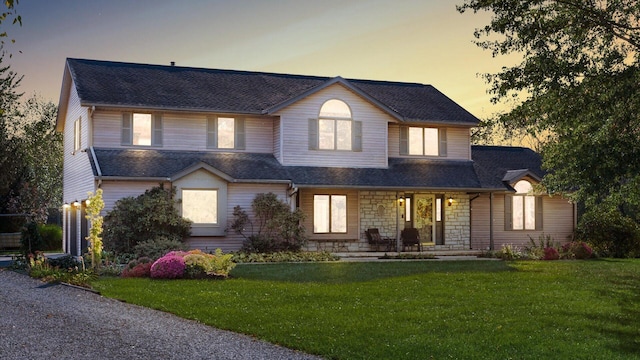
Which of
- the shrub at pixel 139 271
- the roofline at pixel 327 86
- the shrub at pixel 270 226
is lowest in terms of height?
the shrub at pixel 139 271

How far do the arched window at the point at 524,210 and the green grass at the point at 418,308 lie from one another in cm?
1093

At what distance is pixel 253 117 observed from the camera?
99.6ft

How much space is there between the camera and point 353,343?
10914 millimetres

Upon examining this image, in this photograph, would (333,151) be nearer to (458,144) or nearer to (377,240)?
(377,240)

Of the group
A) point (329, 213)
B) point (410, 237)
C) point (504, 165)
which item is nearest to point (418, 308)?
point (329, 213)

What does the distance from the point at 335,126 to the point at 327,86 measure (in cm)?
163

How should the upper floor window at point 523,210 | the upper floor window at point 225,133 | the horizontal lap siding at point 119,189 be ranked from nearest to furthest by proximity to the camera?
the horizontal lap siding at point 119,189 → the upper floor window at point 225,133 → the upper floor window at point 523,210

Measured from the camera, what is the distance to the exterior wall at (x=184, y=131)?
28.1 meters

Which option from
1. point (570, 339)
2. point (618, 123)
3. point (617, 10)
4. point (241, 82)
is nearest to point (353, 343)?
point (570, 339)

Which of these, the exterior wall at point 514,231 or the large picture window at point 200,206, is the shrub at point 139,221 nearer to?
the large picture window at point 200,206

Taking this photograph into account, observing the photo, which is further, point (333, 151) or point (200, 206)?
point (333, 151)

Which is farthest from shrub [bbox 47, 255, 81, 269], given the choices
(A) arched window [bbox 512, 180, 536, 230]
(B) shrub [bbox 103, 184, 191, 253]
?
(A) arched window [bbox 512, 180, 536, 230]

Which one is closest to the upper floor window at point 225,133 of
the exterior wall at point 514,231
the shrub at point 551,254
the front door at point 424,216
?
the front door at point 424,216

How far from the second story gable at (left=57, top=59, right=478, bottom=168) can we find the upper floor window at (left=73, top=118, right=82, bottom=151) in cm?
32
